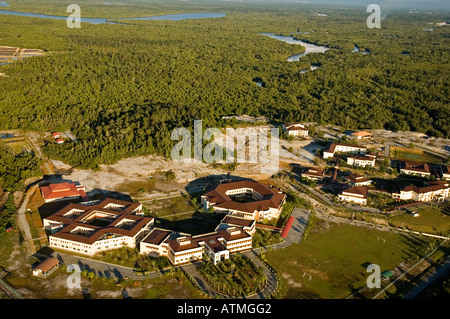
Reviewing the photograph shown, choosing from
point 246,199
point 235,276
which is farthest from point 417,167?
point 235,276

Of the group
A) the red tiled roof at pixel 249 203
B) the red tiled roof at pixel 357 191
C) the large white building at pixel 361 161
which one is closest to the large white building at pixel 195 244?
the red tiled roof at pixel 249 203

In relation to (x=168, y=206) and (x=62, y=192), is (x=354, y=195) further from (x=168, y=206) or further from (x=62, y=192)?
(x=62, y=192)

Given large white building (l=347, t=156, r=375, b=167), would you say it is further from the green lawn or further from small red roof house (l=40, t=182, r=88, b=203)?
small red roof house (l=40, t=182, r=88, b=203)

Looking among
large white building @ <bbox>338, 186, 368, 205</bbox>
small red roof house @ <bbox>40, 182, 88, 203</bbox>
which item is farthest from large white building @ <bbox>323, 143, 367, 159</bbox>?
small red roof house @ <bbox>40, 182, 88, 203</bbox>

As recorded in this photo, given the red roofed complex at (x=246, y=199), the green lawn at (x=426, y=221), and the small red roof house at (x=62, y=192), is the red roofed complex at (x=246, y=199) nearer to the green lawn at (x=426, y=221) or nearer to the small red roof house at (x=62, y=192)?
the green lawn at (x=426, y=221)
